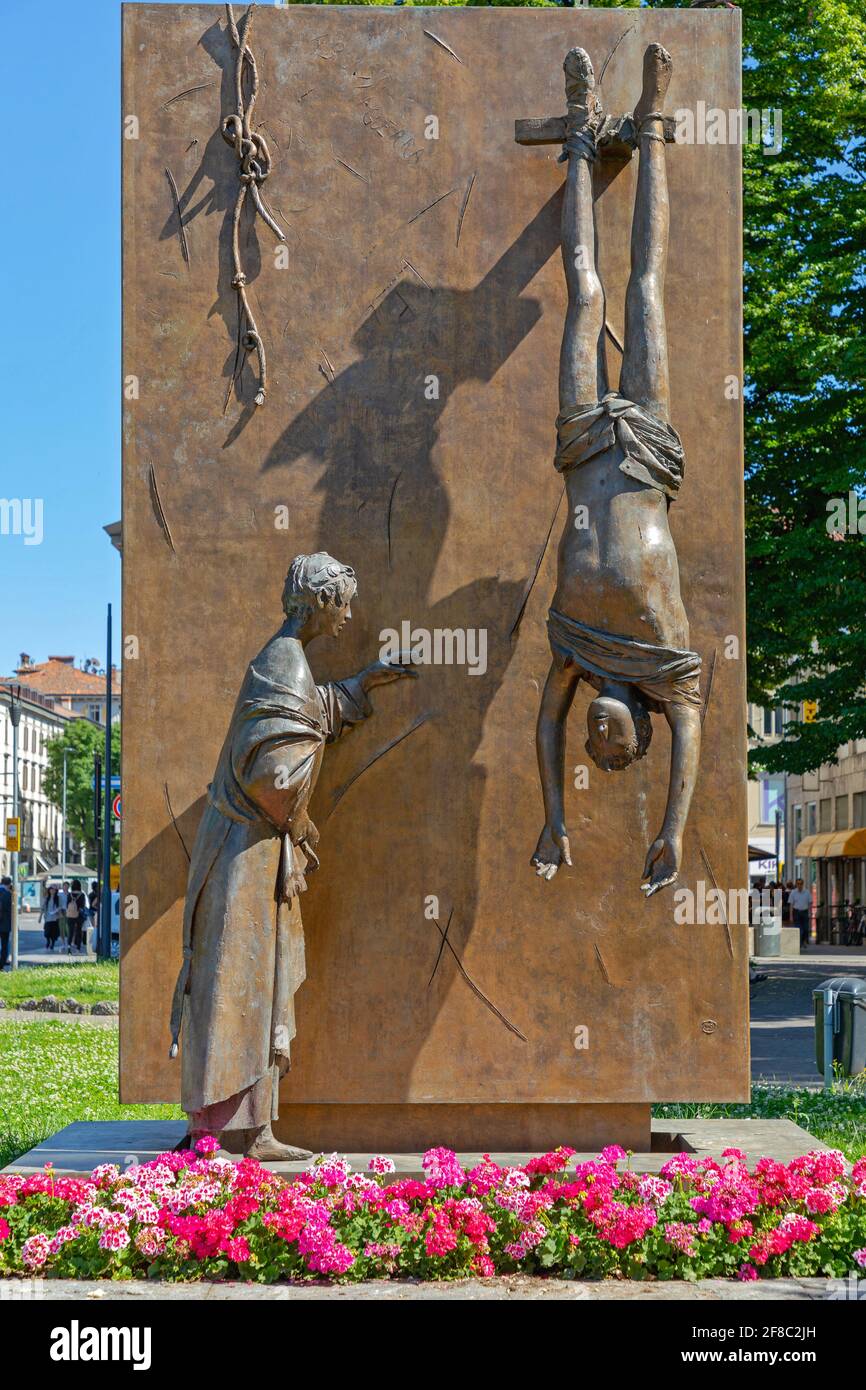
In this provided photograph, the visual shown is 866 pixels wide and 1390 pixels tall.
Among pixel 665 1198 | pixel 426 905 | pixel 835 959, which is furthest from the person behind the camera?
pixel 835 959

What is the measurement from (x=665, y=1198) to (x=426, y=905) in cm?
200

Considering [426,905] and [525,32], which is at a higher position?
[525,32]

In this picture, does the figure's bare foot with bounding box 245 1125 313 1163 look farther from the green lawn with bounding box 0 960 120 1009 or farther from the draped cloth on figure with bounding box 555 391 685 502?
the green lawn with bounding box 0 960 120 1009

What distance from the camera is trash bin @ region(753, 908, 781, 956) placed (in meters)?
33.3

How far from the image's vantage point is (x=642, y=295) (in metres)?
8.15

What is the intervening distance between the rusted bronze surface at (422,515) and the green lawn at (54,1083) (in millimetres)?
3094

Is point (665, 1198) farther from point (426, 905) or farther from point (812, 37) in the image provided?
point (812, 37)

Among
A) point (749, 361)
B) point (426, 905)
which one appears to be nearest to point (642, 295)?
point (426, 905)

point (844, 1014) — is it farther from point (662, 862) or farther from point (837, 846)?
point (837, 846)

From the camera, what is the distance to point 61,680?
133 m

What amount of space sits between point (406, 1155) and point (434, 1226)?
1.52 metres

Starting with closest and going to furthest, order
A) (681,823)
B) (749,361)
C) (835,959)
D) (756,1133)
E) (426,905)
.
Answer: (681,823) < (426,905) < (756,1133) < (749,361) < (835,959)

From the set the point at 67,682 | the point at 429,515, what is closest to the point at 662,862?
the point at 429,515

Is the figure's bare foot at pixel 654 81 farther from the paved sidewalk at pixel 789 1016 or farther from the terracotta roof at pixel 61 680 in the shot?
the terracotta roof at pixel 61 680
